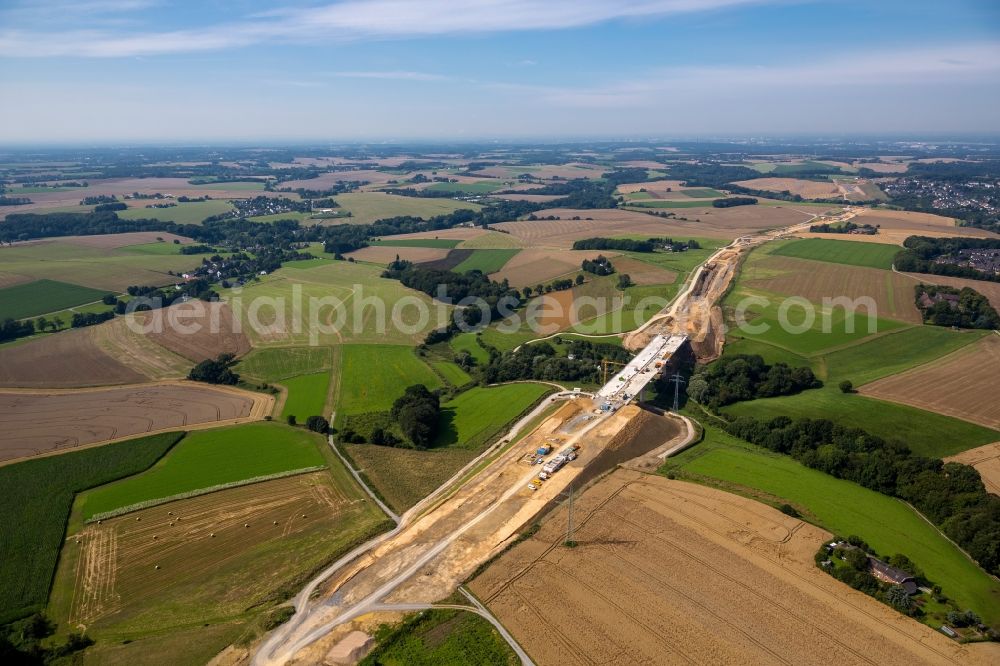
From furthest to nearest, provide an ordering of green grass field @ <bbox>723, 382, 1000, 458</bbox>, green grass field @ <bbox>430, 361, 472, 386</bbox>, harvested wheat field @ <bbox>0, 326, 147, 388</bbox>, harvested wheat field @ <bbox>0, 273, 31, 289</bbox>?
harvested wheat field @ <bbox>0, 273, 31, 289</bbox> → green grass field @ <bbox>430, 361, 472, 386</bbox> → harvested wheat field @ <bbox>0, 326, 147, 388</bbox> → green grass field @ <bbox>723, 382, 1000, 458</bbox>

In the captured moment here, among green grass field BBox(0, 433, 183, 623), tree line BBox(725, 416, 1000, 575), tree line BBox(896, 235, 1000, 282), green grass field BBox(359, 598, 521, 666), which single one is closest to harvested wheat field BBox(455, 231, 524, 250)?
tree line BBox(896, 235, 1000, 282)

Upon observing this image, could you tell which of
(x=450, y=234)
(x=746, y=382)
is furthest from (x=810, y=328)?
(x=450, y=234)

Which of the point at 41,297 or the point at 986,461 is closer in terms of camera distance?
the point at 986,461

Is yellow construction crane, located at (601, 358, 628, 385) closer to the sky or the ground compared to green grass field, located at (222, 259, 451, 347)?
closer to the ground

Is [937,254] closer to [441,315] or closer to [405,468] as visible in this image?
[441,315]

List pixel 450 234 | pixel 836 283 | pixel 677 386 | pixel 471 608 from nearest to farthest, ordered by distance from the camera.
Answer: pixel 471 608, pixel 677 386, pixel 836 283, pixel 450 234

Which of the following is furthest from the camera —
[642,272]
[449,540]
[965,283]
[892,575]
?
[642,272]

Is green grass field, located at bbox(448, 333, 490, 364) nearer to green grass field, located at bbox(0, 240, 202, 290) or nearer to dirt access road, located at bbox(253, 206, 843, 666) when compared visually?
dirt access road, located at bbox(253, 206, 843, 666)
